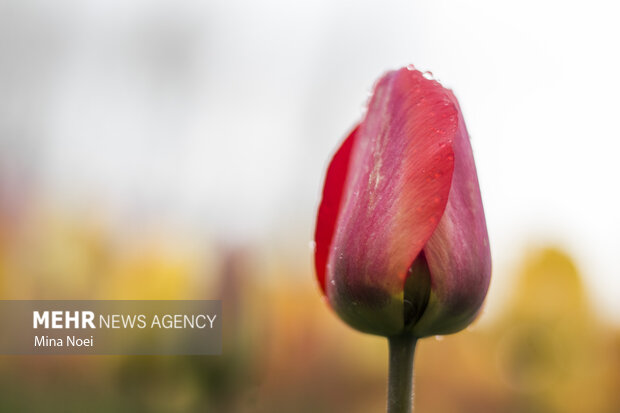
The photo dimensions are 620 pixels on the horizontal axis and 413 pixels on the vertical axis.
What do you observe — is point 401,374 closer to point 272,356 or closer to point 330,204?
point 330,204

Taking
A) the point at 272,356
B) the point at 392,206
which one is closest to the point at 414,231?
the point at 392,206

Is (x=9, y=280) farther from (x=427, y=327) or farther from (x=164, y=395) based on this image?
(x=427, y=327)

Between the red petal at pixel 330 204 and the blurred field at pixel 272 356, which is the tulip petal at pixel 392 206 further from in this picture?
the blurred field at pixel 272 356

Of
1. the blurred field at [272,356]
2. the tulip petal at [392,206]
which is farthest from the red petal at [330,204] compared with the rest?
the blurred field at [272,356]

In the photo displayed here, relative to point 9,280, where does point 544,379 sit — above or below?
below

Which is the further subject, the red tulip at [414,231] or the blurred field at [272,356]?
the blurred field at [272,356]

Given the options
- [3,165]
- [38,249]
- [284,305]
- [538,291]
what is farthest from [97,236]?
[538,291]
